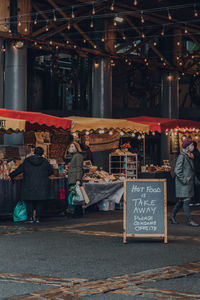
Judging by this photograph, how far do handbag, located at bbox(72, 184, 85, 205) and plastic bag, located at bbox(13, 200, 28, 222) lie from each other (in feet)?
4.98

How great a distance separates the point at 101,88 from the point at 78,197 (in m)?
11.4

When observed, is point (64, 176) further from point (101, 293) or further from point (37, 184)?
point (101, 293)


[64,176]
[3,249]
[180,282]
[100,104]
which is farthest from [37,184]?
[100,104]

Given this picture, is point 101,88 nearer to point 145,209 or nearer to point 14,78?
point 14,78

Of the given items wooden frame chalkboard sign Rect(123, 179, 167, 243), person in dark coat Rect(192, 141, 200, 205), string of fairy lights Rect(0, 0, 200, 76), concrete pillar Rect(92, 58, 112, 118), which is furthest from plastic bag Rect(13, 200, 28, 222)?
concrete pillar Rect(92, 58, 112, 118)

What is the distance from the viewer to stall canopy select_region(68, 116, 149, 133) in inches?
602

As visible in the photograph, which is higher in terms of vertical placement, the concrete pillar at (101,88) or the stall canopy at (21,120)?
the concrete pillar at (101,88)

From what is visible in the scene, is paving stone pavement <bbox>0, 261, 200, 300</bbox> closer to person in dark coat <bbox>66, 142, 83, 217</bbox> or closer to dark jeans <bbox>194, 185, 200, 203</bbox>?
person in dark coat <bbox>66, 142, 83, 217</bbox>

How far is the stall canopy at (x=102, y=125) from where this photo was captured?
1530 centimetres

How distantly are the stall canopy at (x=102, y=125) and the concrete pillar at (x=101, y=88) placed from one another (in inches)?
308

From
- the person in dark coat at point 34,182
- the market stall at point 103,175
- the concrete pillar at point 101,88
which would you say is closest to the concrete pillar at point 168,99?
the concrete pillar at point 101,88

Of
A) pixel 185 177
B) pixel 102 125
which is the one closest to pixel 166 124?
pixel 102 125

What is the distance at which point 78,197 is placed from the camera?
14070 mm

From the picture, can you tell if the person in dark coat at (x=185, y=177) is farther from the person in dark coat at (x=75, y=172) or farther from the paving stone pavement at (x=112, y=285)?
the paving stone pavement at (x=112, y=285)
